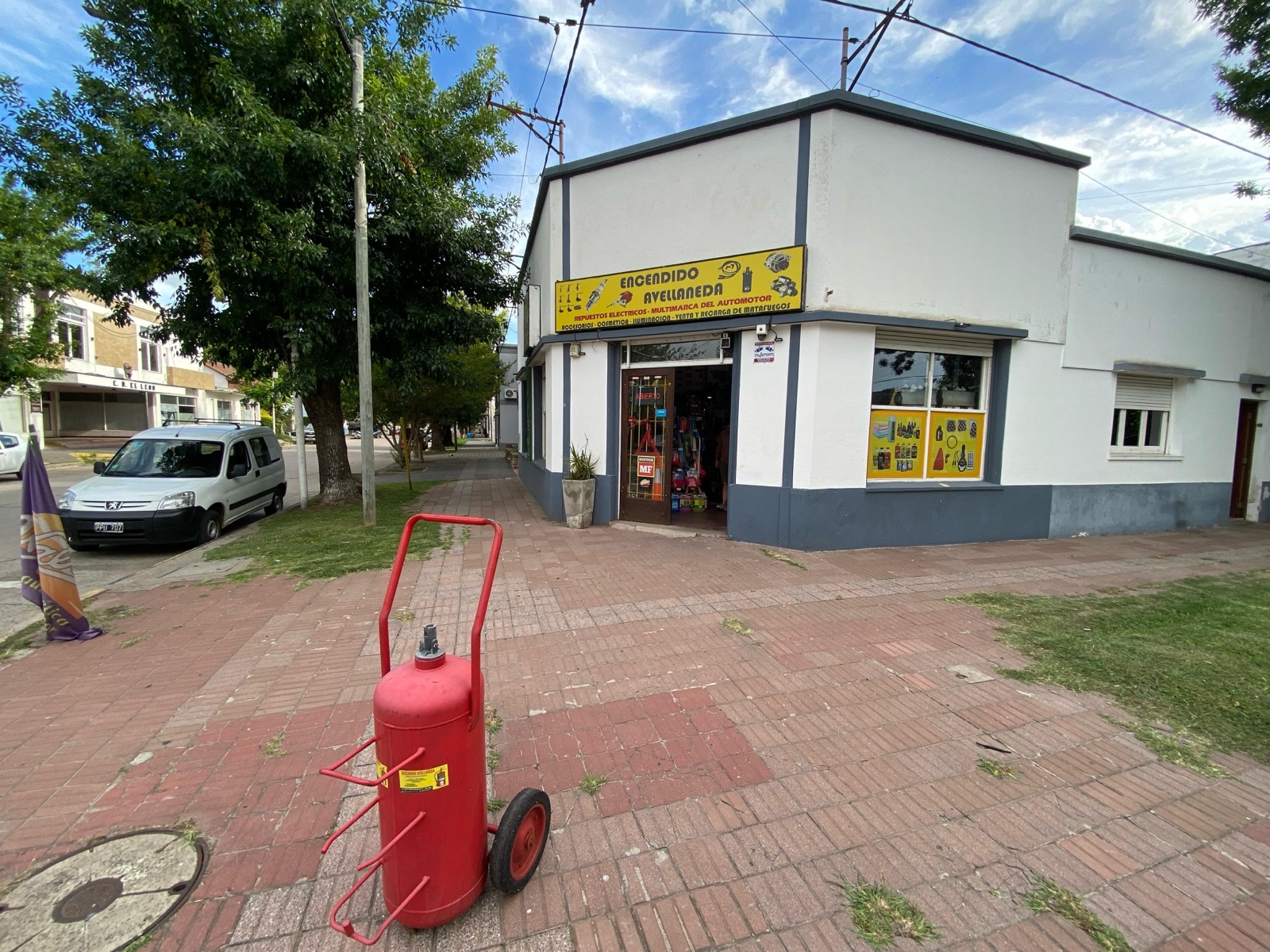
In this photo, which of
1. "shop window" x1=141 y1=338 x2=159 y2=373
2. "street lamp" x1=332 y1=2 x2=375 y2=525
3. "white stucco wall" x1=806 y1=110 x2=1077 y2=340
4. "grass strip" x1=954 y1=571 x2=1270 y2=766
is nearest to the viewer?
"grass strip" x1=954 y1=571 x2=1270 y2=766

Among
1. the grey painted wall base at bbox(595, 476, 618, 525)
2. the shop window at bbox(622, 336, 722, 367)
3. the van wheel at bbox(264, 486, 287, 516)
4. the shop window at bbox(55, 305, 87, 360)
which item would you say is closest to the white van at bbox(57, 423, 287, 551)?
the van wheel at bbox(264, 486, 287, 516)

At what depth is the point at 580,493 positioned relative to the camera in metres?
8.62

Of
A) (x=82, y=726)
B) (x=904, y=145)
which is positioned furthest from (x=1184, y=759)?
(x=904, y=145)

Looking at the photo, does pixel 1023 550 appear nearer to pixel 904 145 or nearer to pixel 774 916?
pixel 904 145

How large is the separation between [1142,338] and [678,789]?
439 inches

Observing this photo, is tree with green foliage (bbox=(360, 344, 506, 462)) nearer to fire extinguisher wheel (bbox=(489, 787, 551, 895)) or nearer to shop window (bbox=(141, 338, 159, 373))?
fire extinguisher wheel (bbox=(489, 787, 551, 895))

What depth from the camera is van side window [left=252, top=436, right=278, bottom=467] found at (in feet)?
33.3

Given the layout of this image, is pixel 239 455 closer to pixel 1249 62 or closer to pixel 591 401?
pixel 591 401

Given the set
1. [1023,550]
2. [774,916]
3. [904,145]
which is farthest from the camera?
[1023,550]

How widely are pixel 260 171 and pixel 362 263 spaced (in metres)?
1.68

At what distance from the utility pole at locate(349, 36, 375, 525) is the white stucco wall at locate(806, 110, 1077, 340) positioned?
6626 mm

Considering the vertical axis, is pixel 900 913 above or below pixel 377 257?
below

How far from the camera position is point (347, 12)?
26.1 feet

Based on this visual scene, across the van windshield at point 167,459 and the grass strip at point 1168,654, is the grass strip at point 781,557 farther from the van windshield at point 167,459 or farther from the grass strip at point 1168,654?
the van windshield at point 167,459
